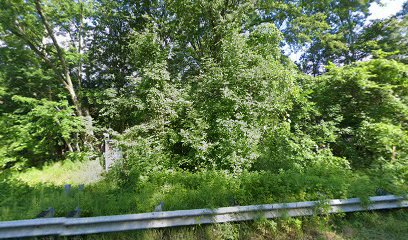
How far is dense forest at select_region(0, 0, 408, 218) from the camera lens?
13.5 ft

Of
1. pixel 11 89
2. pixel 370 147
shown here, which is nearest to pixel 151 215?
pixel 370 147

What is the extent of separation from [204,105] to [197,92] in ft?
2.10

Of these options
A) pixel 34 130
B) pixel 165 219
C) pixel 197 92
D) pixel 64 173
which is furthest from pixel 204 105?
pixel 34 130

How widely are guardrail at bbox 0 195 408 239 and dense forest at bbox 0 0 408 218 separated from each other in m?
0.24

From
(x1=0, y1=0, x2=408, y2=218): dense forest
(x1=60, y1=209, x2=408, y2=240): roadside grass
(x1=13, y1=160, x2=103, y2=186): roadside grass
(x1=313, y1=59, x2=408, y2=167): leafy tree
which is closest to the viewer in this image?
(x1=60, y1=209, x2=408, y2=240): roadside grass

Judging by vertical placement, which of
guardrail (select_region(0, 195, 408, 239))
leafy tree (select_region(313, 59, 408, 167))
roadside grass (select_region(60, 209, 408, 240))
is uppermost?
leafy tree (select_region(313, 59, 408, 167))

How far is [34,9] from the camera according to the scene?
8.45m

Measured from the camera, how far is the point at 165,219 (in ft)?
9.46

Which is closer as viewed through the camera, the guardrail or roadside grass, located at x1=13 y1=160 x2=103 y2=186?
the guardrail

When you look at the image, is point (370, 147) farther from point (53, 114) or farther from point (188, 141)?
point (53, 114)

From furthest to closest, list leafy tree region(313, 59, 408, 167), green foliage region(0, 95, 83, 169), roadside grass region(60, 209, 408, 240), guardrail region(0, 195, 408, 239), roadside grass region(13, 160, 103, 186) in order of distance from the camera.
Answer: green foliage region(0, 95, 83, 169) → roadside grass region(13, 160, 103, 186) → leafy tree region(313, 59, 408, 167) → roadside grass region(60, 209, 408, 240) → guardrail region(0, 195, 408, 239)

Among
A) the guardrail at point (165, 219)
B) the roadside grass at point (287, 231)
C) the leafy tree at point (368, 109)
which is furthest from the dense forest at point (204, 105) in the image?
the roadside grass at point (287, 231)

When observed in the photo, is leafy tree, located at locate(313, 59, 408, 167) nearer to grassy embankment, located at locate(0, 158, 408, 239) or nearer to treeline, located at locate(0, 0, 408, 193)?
treeline, located at locate(0, 0, 408, 193)

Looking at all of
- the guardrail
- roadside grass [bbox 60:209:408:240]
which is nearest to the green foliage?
the guardrail
